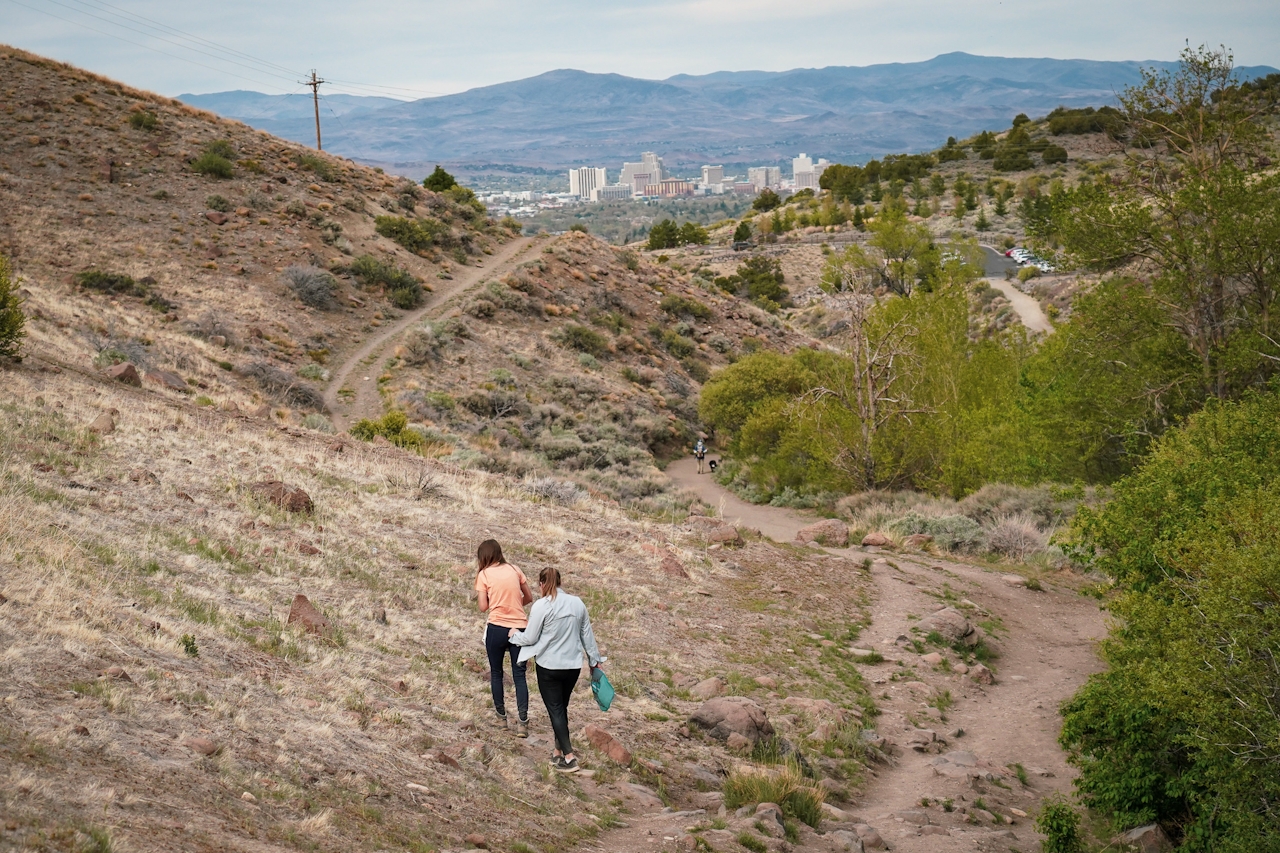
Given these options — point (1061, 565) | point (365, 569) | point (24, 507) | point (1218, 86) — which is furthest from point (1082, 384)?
point (24, 507)

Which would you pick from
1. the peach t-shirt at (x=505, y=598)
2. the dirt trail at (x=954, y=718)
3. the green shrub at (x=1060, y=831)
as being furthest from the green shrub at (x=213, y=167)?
the green shrub at (x=1060, y=831)

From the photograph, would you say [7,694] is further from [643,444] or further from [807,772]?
[643,444]

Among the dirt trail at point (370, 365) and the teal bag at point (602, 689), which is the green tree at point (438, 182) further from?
the teal bag at point (602, 689)

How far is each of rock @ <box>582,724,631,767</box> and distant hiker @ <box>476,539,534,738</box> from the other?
0.58m

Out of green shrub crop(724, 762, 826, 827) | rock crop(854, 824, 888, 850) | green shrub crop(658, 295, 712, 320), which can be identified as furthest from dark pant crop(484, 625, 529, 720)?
green shrub crop(658, 295, 712, 320)

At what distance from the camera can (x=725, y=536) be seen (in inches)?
694

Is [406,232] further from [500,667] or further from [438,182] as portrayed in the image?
[500,667]

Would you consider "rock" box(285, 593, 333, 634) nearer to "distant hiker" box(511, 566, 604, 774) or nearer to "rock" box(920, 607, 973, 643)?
"distant hiker" box(511, 566, 604, 774)

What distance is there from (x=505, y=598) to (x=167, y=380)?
53.1 ft

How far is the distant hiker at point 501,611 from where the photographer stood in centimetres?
794

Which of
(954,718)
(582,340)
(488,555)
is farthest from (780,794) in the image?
(582,340)

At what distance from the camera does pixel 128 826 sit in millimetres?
4742

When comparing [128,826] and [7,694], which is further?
[7,694]

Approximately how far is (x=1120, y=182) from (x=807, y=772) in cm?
1540
